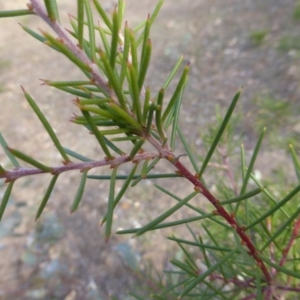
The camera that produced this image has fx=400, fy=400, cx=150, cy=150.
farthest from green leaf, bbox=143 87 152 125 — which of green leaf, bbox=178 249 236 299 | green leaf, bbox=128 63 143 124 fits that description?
green leaf, bbox=178 249 236 299

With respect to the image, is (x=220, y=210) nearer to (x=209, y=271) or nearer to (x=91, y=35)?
(x=209, y=271)

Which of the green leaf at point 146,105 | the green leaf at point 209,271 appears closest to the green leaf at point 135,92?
the green leaf at point 146,105

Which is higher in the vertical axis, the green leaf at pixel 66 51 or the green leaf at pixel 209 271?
the green leaf at pixel 66 51

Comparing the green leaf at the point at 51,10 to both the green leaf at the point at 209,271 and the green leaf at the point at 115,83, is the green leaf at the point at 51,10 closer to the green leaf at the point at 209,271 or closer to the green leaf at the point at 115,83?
the green leaf at the point at 115,83

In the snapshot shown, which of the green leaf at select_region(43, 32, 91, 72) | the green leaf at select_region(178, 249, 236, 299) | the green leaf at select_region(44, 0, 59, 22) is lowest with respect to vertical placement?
the green leaf at select_region(178, 249, 236, 299)

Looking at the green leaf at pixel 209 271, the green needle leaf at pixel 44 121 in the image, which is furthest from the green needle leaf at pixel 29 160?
the green leaf at pixel 209 271

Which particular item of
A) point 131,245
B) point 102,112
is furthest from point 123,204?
point 102,112

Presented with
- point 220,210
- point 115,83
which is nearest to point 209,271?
point 220,210

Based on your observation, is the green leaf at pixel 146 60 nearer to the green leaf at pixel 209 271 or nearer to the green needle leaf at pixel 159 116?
the green needle leaf at pixel 159 116

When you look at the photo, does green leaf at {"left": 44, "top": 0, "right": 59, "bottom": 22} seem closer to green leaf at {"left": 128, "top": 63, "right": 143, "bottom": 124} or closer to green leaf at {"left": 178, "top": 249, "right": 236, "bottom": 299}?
green leaf at {"left": 128, "top": 63, "right": 143, "bottom": 124}

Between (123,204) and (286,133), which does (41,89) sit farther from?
(286,133)

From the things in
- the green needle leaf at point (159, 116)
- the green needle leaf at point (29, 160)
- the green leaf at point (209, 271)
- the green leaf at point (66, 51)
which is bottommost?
the green leaf at point (209, 271)
